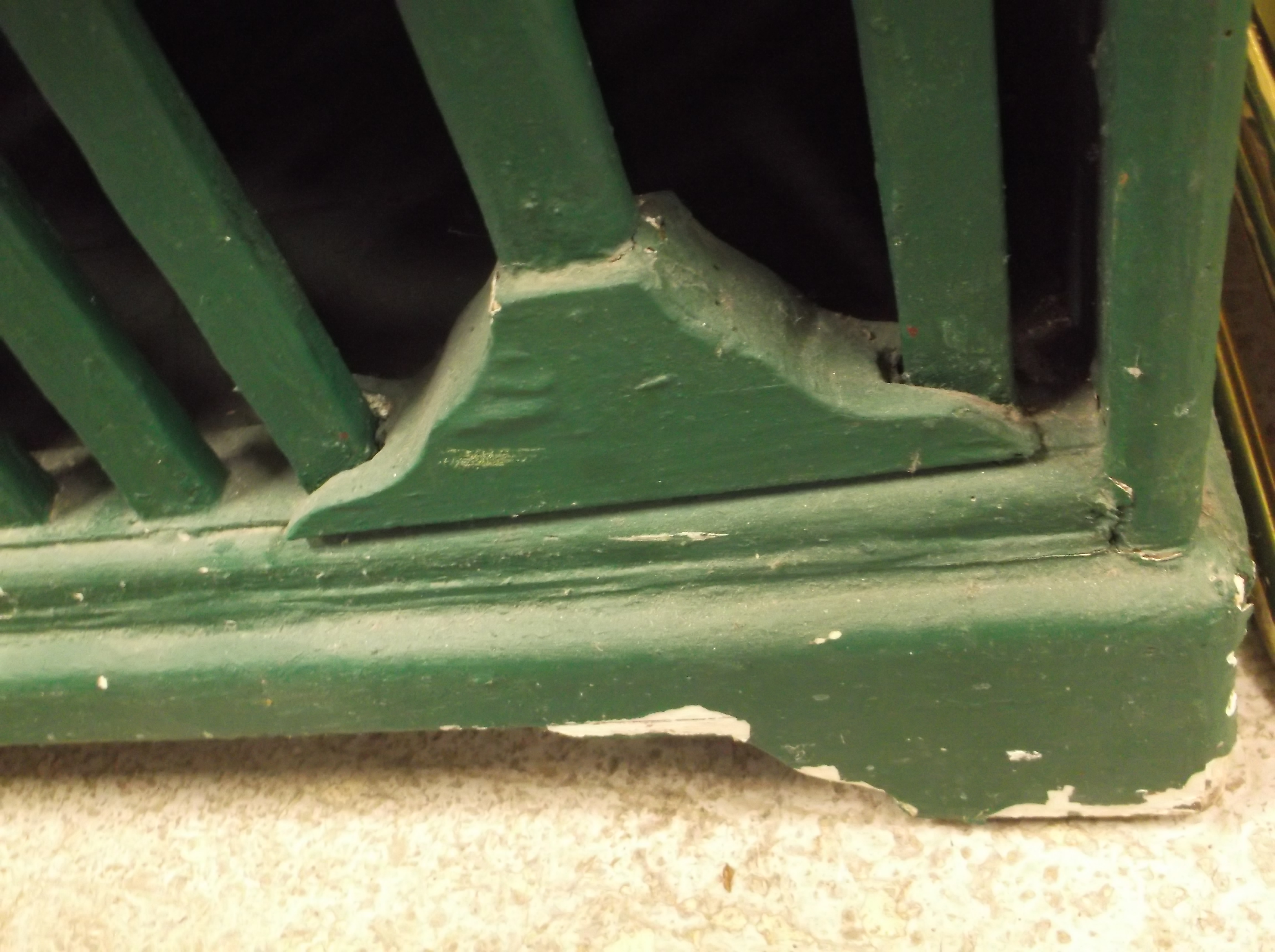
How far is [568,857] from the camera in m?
0.67

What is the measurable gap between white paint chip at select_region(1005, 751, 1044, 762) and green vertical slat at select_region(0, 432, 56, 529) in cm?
64

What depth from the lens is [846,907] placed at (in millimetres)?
605

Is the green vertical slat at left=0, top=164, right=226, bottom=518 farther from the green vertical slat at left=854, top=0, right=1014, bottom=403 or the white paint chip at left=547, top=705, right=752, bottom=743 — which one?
the green vertical slat at left=854, top=0, right=1014, bottom=403

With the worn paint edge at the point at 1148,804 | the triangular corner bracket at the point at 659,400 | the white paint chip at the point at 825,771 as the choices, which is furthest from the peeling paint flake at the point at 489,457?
the worn paint edge at the point at 1148,804

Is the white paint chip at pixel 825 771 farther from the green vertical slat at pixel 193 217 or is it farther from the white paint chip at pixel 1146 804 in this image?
the green vertical slat at pixel 193 217

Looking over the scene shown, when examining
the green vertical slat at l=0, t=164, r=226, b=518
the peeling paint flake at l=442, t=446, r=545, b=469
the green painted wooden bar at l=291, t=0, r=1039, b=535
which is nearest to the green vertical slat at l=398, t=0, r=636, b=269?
the green painted wooden bar at l=291, t=0, r=1039, b=535

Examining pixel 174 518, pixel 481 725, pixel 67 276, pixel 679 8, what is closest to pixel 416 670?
pixel 481 725

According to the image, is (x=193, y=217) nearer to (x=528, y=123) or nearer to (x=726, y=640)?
(x=528, y=123)

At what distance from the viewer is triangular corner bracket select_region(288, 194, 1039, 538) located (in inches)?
17.9

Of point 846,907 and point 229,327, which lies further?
point 846,907

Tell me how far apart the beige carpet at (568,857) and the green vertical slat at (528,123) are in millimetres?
416

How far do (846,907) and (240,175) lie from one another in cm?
58

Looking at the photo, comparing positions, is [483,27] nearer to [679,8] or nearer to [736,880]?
[679,8]

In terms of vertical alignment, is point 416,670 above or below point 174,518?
below
